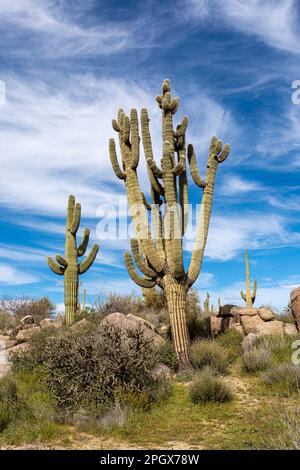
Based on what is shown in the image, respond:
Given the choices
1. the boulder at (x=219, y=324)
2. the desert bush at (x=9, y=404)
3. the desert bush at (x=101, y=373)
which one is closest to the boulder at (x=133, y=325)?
the desert bush at (x=101, y=373)

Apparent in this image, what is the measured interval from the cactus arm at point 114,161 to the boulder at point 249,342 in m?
6.18

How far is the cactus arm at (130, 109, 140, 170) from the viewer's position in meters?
13.6

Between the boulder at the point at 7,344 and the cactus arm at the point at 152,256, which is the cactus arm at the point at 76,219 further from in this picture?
the cactus arm at the point at 152,256

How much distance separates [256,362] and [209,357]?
1.26 metres

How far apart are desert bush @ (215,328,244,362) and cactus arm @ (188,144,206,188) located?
192 inches

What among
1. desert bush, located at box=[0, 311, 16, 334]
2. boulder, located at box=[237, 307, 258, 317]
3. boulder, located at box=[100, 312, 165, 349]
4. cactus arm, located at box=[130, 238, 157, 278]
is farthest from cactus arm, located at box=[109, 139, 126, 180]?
Answer: desert bush, located at box=[0, 311, 16, 334]

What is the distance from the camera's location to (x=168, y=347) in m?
12.8

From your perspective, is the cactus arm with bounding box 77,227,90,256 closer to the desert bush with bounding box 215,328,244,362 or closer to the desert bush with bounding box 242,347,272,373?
the desert bush with bounding box 215,328,244,362

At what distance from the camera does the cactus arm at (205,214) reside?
13195 millimetres
